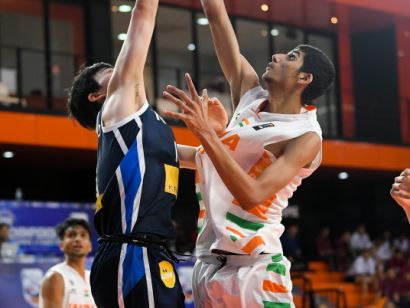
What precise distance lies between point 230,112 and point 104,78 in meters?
14.9

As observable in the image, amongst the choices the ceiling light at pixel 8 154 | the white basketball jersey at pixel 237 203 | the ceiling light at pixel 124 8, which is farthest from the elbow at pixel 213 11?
the ceiling light at pixel 124 8

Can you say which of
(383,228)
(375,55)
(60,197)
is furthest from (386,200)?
(60,197)

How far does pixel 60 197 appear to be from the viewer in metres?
20.2

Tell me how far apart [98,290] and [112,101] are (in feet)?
2.92

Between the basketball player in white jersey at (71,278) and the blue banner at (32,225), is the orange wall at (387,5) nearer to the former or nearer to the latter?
the blue banner at (32,225)

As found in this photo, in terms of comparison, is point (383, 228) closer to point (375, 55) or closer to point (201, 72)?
point (375, 55)

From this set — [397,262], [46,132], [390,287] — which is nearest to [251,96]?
[46,132]

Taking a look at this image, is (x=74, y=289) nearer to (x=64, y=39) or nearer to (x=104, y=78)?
(x=104, y=78)

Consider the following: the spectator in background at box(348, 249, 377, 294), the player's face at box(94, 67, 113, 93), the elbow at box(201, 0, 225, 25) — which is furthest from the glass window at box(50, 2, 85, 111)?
the player's face at box(94, 67, 113, 93)

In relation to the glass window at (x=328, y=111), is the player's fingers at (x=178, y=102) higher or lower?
lower

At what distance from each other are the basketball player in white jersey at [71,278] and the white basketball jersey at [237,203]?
2.96 m

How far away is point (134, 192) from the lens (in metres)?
4.17

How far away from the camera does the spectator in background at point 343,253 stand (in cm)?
2195

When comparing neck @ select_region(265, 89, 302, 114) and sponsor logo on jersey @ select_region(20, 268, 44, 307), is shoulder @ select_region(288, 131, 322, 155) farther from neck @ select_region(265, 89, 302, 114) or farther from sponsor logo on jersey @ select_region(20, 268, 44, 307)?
sponsor logo on jersey @ select_region(20, 268, 44, 307)
